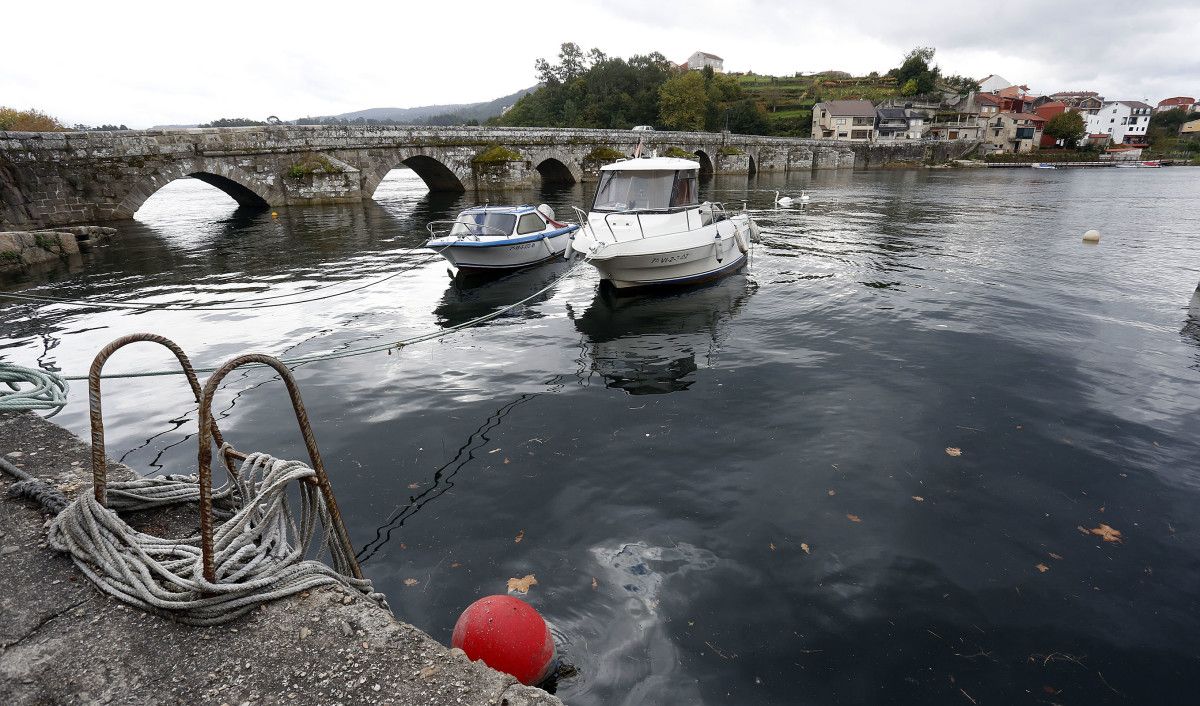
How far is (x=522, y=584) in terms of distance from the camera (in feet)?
16.9

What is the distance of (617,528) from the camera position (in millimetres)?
5949

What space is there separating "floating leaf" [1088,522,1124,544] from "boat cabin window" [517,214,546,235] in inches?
586

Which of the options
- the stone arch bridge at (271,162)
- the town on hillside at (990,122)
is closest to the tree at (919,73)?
the town on hillside at (990,122)

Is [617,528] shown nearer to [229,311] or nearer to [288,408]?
[288,408]

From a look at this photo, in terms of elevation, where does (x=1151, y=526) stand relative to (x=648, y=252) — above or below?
below

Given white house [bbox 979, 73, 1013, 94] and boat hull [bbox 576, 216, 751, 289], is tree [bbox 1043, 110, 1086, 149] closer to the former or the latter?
white house [bbox 979, 73, 1013, 94]

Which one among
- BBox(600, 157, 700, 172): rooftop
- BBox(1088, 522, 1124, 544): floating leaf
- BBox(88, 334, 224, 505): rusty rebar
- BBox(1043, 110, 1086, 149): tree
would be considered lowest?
BBox(1088, 522, 1124, 544): floating leaf

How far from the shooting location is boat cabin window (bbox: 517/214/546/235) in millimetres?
17641

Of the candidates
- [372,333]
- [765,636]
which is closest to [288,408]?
[372,333]

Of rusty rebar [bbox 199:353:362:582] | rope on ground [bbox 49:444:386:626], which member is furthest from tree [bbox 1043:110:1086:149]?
rope on ground [bbox 49:444:386:626]

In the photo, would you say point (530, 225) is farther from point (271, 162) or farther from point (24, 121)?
point (24, 121)

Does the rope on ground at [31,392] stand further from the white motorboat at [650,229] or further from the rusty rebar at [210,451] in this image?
the white motorboat at [650,229]

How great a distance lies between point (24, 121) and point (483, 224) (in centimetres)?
5313

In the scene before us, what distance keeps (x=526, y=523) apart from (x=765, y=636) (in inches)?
101
